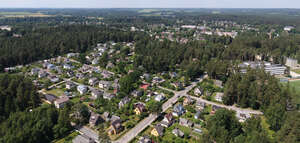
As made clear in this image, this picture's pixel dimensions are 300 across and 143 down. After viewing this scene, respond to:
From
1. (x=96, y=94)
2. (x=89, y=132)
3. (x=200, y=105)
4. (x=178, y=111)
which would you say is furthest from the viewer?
(x=96, y=94)

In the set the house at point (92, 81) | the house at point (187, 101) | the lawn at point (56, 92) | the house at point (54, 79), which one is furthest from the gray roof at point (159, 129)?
the house at point (54, 79)

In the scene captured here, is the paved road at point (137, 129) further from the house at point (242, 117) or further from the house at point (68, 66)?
the house at point (68, 66)

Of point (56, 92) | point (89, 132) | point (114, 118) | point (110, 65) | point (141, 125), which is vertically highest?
point (110, 65)

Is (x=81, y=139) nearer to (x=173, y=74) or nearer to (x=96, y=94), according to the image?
(x=96, y=94)

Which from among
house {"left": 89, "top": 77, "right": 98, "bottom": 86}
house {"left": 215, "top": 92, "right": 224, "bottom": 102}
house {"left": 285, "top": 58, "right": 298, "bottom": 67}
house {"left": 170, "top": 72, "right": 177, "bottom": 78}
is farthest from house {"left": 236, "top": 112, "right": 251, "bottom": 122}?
house {"left": 285, "top": 58, "right": 298, "bottom": 67}

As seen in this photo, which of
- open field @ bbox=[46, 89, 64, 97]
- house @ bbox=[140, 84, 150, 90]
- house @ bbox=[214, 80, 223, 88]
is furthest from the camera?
house @ bbox=[214, 80, 223, 88]

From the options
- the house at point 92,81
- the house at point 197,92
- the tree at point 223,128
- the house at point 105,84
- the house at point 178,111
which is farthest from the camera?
the house at point 92,81

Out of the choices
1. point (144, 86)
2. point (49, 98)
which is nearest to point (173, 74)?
point (144, 86)

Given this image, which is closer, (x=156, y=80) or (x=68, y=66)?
(x=156, y=80)

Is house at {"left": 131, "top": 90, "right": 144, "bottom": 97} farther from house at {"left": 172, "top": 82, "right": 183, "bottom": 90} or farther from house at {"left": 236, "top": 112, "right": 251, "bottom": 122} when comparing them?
house at {"left": 236, "top": 112, "right": 251, "bottom": 122}

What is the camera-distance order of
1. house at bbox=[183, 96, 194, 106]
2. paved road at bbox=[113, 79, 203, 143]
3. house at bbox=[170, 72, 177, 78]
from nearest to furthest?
paved road at bbox=[113, 79, 203, 143] → house at bbox=[183, 96, 194, 106] → house at bbox=[170, 72, 177, 78]

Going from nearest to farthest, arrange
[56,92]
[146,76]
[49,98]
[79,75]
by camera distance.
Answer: [49,98] → [56,92] → [146,76] → [79,75]

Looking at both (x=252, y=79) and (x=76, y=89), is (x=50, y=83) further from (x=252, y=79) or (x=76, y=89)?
(x=252, y=79)
